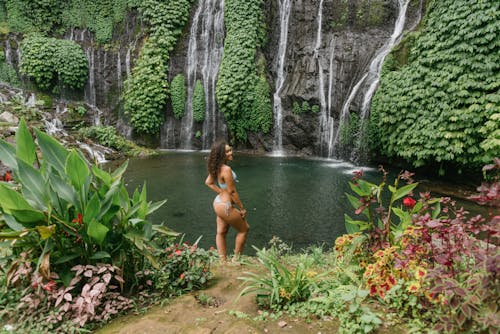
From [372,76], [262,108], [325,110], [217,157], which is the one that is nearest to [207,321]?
[217,157]

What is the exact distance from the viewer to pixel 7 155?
293cm

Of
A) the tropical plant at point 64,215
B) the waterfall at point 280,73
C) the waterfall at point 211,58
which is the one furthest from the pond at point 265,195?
the tropical plant at point 64,215

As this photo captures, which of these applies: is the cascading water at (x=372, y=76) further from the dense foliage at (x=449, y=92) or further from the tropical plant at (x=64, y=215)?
the tropical plant at (x=64, y=215)

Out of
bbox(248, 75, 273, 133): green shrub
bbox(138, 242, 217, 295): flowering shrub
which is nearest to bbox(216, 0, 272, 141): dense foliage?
bbox(248, 75, 273, 133): green shrub

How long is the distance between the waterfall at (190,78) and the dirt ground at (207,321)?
1515 centimetres

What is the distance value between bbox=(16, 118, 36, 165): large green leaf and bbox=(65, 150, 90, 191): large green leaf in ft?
1.41

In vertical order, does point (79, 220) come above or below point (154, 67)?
below

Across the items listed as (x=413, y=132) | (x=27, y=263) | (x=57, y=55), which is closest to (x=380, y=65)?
(x=413, y=132)

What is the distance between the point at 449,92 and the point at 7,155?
10044mm

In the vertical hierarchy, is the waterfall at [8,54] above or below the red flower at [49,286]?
above

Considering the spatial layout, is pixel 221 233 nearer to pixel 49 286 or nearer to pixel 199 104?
pixel 49 286

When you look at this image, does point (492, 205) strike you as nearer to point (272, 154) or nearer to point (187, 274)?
point (187, 274)

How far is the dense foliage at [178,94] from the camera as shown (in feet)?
56.9

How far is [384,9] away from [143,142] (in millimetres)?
12859
